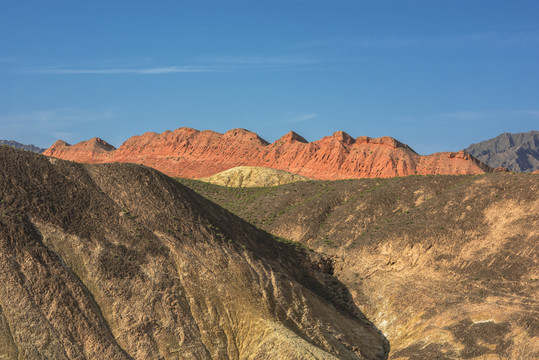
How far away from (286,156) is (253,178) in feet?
80.3

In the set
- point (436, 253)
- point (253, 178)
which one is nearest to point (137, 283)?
point (436, 253)

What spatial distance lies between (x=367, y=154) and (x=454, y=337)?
247ft

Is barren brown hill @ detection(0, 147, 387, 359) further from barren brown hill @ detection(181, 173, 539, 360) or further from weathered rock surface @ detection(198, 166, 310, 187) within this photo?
weathered rock surface @ detection(198, 166, 310, 187)

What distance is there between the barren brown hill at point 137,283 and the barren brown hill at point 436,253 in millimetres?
3247

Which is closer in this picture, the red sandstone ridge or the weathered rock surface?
the weathered rock surface

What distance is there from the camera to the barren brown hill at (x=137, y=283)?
1347 inches

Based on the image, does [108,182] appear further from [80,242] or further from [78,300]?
[78,300]

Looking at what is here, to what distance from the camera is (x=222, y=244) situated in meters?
42.8

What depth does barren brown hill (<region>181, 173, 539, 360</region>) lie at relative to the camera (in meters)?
39.5

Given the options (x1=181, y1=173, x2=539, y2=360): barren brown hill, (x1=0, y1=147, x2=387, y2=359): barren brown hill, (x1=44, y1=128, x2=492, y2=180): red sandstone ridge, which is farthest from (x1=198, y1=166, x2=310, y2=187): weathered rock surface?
(x1=0, y1=147, x2=387, y2=359): barren brown hill

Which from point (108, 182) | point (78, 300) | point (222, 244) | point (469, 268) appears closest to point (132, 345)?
point (78, 300)

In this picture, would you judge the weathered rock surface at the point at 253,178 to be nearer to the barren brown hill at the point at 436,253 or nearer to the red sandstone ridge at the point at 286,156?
the red sandstone ridge at the point at 286,156

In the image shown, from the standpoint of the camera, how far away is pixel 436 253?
1913 inches

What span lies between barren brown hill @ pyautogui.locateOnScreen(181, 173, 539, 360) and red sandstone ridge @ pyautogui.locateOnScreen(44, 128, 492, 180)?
1841 inches
